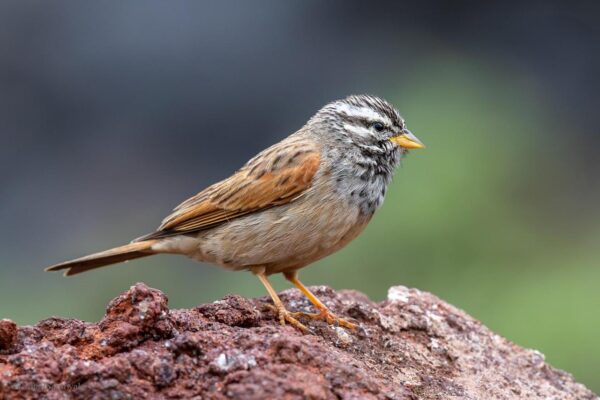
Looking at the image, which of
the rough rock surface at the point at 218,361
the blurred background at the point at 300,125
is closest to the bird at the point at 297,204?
the rough rock surface at the point at 218,361

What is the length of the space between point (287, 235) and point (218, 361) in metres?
2.10

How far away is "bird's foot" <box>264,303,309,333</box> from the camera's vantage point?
236 inches

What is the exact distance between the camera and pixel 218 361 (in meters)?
4.61

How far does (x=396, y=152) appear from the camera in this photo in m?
7.23

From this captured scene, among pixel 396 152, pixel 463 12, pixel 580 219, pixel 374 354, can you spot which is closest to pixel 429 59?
pixel 463 12

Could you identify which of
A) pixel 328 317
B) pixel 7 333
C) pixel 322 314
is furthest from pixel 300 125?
pixel 7 333

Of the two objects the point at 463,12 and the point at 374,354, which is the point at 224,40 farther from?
the point at 374,354

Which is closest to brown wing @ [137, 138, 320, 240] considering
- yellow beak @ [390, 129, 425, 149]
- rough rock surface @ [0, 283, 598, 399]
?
yellow beak @ [390, 129, 425, 149]

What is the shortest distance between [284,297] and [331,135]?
1.20m

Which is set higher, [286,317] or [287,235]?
[287,235]

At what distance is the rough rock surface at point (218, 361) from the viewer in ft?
14.6

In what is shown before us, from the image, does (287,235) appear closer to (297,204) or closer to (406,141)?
(297,204)

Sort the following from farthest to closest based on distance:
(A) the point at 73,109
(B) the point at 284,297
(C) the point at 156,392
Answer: (A) the point at 73,109, (B) the point at 284,297, (C) the point at 156,392

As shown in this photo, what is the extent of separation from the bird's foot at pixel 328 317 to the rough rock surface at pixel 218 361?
71mm
